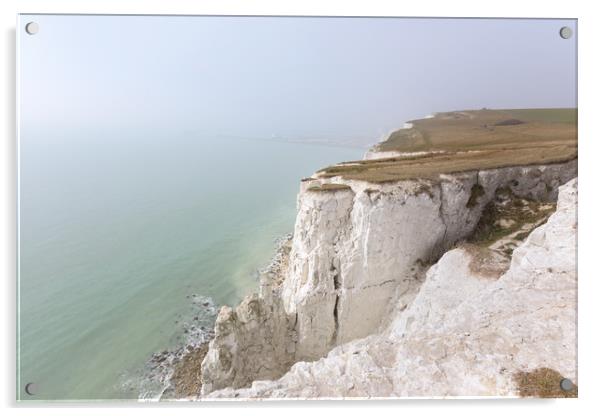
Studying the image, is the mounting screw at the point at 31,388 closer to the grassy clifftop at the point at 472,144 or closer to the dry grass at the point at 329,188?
the dry grass at the point at 329,188

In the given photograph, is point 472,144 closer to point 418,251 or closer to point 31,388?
point 418,251

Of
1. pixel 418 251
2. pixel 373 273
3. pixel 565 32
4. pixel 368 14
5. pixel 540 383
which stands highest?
pixel 368 14

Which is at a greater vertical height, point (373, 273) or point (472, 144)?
point (472, 144)

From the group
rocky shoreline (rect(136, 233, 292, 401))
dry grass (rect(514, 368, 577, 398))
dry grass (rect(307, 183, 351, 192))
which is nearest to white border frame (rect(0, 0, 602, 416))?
dry grass (rect(514, 368, 577, 398))

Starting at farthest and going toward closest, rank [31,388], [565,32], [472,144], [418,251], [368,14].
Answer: [472,144], [418,251], [565,32], [368,14], [31,388]

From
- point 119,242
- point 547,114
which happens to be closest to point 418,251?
point 547,114

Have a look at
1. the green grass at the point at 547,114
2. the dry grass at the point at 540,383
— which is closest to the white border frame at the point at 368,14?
the green grass at the point at 547,114
